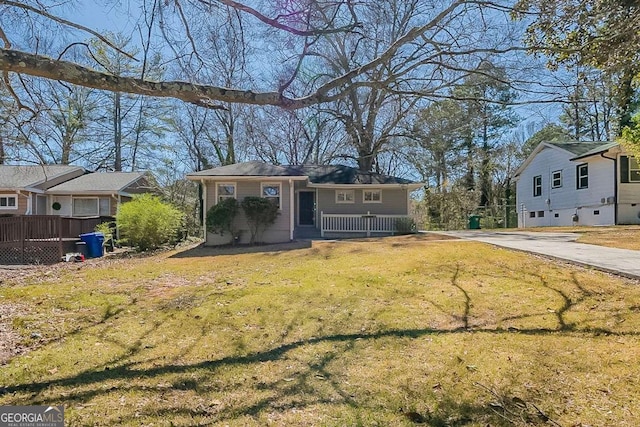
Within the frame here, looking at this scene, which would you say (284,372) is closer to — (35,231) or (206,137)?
(35,231)

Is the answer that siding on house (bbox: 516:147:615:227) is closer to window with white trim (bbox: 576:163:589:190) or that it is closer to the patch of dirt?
window with white trim (bbox: 576:163:589:190)

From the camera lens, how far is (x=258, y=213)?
14867 mm

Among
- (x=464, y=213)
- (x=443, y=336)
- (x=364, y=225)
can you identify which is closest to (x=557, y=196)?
(x=464, y=213)

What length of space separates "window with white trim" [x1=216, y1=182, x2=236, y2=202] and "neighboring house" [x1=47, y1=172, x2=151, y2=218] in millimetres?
7084

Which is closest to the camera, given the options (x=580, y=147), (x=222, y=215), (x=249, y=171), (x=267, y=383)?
(x=267, y=383)

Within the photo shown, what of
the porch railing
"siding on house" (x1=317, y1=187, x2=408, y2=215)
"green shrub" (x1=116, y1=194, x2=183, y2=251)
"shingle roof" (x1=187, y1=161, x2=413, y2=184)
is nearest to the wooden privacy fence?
"green shrub" (x1=116, y1=194, x2=183, y2=251)

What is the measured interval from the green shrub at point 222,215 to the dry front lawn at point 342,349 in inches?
292

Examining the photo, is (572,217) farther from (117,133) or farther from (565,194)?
(117,133)

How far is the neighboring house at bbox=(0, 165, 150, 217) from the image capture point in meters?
18.7

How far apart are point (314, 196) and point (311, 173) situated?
1.15 meters

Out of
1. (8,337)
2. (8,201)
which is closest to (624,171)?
(8,337)

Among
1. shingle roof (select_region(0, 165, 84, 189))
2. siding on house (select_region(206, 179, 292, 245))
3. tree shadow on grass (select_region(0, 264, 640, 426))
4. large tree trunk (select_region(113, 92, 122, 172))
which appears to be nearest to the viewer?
tree shadow on grass (select_region(0, 264, 640, 426))

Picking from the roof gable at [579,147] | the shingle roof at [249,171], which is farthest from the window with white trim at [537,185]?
the shingle roof at [249,171]

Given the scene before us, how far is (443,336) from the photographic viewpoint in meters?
4.28
